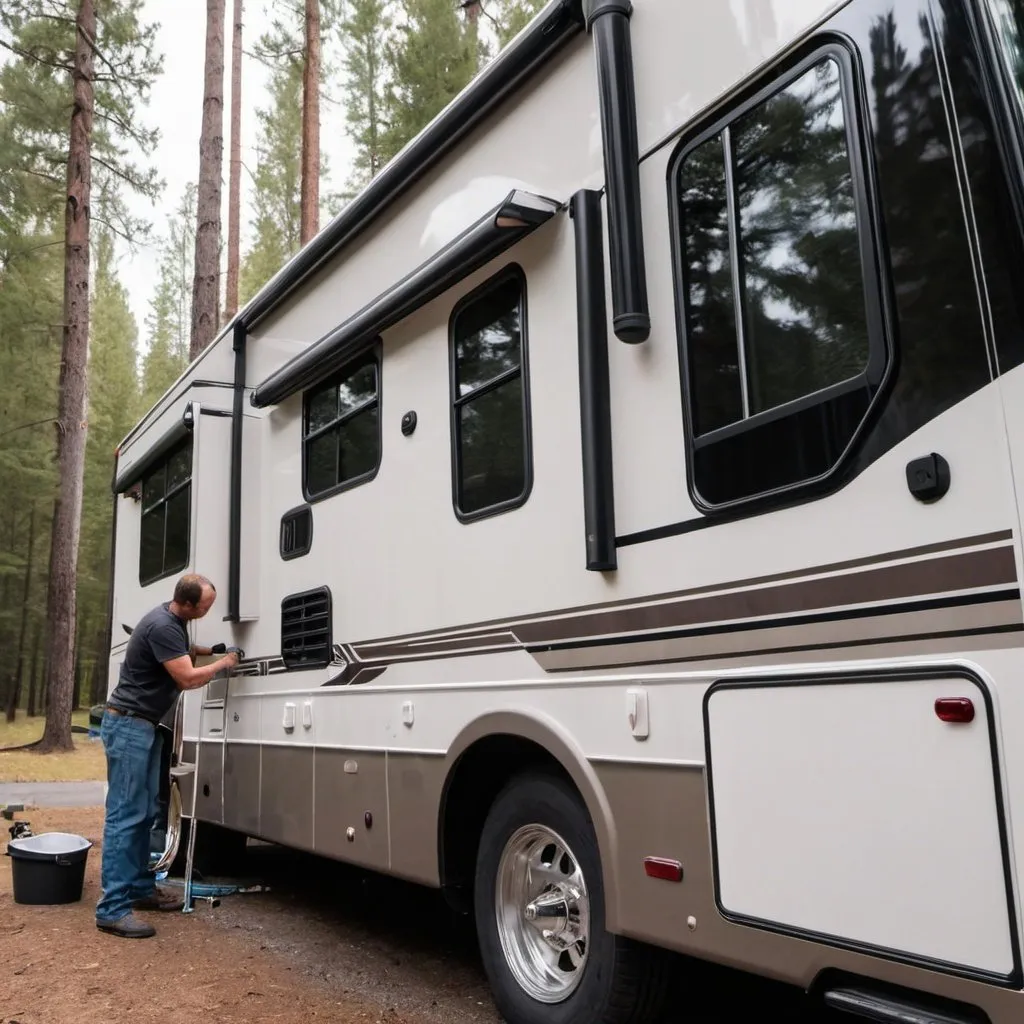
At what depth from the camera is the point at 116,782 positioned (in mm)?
5531

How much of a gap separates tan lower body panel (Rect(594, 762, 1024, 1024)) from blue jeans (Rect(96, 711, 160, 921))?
3179 millimetres

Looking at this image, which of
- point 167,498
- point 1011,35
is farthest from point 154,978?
point 1011,35

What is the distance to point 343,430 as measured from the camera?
5121 millimetres

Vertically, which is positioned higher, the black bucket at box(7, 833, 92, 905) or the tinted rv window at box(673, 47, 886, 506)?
the tinted rv window at box(673, 47, 886, 506)

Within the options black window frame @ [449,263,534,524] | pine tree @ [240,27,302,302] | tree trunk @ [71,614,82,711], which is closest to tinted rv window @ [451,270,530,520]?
black window frame @ [449,263,534,524]

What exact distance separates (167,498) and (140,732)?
6.88ft

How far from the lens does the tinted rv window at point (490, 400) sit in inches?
151

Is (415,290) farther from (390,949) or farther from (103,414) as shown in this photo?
(103,414)

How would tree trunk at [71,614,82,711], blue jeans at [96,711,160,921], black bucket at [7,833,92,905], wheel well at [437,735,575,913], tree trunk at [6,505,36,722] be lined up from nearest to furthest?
wheel well at [437,735,575,913]
blue jeans at [96,711,160,921]
black bucket at [7,833,92,905]
tree trunk at [6,505,36,722]
tree trunk at [71,614,82,711]

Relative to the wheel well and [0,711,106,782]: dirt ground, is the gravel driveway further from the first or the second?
[0,711,106,782]: dirt ground

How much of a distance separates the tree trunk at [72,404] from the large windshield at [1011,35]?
16.0 m

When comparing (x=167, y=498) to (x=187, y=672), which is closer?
(x=187, y=672)

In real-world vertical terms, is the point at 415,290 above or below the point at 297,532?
above

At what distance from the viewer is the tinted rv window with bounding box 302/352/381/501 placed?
4863 millimetres
